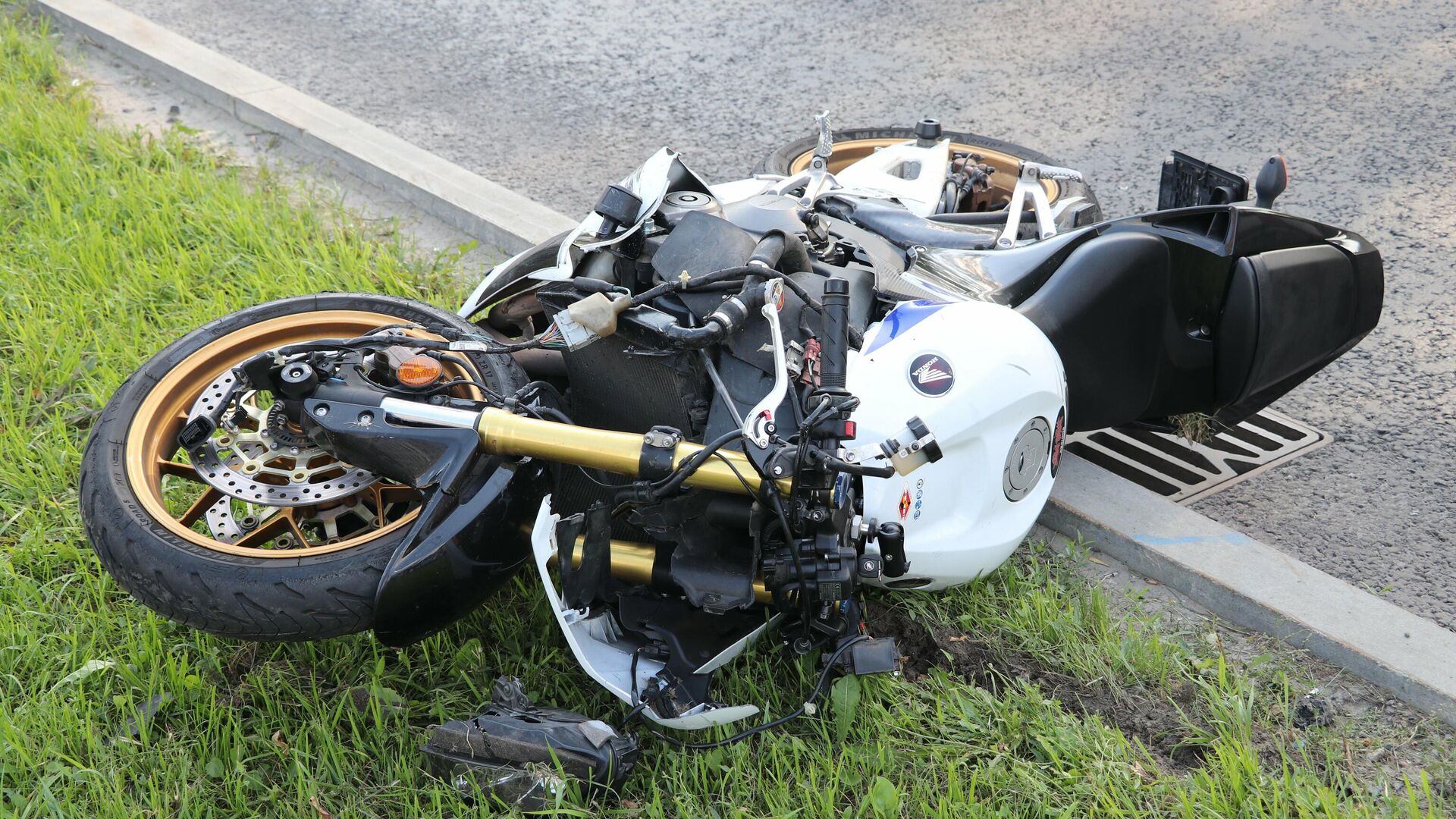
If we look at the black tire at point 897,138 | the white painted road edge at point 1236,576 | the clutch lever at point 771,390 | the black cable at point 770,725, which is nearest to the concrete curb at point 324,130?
the white painted road edge at point 1236,576

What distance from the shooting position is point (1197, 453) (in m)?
3.58

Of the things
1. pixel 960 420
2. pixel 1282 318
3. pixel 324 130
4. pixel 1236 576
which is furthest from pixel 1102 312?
pixel 324 130

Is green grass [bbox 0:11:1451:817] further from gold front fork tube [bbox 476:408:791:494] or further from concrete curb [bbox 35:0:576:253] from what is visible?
concrete curb [bbox 35:0:576:253]

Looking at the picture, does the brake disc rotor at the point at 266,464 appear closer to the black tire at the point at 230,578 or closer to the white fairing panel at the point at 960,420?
the black tire at the point at 230,578

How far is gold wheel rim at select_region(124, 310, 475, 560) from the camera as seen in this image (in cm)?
244

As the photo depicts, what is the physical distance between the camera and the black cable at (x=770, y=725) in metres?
2.45

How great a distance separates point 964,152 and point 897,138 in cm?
32

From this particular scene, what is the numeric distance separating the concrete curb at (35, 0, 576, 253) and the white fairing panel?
2.23 metres

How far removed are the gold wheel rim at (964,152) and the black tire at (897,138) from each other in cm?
1

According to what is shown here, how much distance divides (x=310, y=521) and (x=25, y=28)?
17.8 feet

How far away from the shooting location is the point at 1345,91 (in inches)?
209

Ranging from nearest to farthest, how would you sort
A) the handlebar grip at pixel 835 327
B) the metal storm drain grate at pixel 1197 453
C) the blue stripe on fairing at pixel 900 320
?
1. the handlebar grip at pixel 835 327
2. the blue stripe on fairing at pixel 900 320
3. the metal storm drain grate at pixel 1197 453

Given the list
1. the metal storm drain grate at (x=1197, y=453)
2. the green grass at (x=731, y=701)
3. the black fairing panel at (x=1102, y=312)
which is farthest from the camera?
the metal storm drain grate at (x=1197, y=453)

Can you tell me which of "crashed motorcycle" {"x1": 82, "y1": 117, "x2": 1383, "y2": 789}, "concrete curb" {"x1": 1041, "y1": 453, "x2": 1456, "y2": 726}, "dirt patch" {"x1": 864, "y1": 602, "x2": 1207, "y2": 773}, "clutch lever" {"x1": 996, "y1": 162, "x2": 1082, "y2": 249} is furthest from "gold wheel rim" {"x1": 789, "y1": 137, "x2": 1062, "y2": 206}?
"dirt patch" {"x1": 864, "y1": 602, "x2": 1207, "y2": 773}
